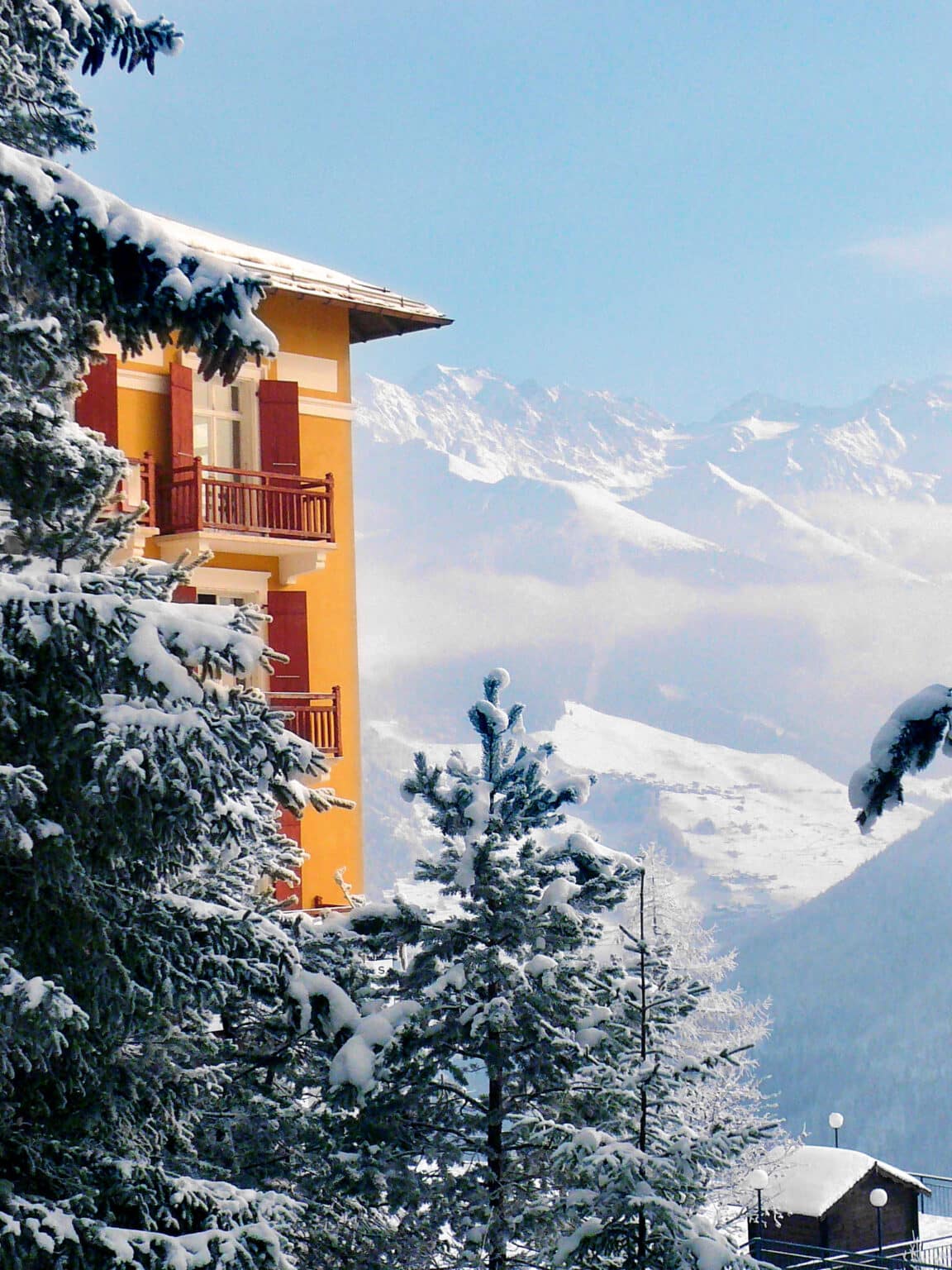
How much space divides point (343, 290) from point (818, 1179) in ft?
55.3

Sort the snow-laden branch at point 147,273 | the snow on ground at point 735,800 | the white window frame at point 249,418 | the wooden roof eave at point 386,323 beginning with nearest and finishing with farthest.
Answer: the snow-laden branch at point 147,273
the white window frame at point 249,418
the wooden roof eave at point 386,323
the snow on ground at point 735,800

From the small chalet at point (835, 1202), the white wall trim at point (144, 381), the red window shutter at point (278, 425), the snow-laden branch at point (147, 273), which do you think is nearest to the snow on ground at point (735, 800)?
the small chalet at point (835, 1202)

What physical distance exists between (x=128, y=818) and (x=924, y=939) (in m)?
120

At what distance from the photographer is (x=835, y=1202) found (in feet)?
89.5

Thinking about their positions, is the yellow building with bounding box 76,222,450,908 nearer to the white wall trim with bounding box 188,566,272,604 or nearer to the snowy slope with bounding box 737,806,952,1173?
the white wall trim with bounding box 188,566,272,604

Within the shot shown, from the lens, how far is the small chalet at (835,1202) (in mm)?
26969

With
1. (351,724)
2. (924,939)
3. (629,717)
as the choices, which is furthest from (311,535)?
(629,717)

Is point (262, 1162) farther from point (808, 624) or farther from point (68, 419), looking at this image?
point (808, 624)

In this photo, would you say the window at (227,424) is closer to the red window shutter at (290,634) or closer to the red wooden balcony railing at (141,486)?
the red wooden balcony railing at (141,486)

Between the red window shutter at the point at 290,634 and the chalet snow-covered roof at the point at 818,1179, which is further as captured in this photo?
the chalet snow-covered roof at the point at 818,1179

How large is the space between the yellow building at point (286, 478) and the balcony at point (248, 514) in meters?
0.02

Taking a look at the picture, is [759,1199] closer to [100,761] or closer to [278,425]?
[278,425]

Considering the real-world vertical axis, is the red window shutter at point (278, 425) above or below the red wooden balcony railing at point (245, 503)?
above

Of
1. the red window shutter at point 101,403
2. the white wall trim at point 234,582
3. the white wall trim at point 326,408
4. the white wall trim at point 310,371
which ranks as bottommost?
the white wall trim at point 234,582
